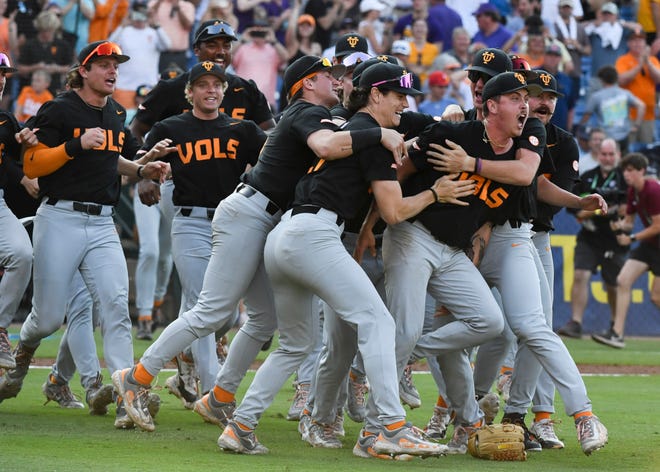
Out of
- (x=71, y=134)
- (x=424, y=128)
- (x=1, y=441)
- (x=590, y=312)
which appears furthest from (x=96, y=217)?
(x=590, y=312)

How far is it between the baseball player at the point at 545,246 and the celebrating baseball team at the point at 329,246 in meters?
Result: 0.01

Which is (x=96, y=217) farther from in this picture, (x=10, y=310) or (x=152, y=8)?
(x=152, y=8)

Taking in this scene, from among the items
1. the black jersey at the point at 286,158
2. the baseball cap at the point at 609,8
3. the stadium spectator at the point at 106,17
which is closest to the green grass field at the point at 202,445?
the black jersey at the point at 286,158

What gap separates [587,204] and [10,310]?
14.2 feet

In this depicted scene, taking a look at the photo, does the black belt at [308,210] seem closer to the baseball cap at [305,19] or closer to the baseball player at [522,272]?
the baseball player at [522,272]

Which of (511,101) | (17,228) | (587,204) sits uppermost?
Answer: (511,101)

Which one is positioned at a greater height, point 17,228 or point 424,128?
Answer: point 424,128

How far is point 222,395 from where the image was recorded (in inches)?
299

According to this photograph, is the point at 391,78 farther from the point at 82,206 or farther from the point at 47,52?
the point at 47,52

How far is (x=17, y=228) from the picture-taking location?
8875 mm

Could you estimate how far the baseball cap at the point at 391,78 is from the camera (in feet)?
22.6

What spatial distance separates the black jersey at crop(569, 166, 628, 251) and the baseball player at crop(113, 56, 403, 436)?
29.6ft

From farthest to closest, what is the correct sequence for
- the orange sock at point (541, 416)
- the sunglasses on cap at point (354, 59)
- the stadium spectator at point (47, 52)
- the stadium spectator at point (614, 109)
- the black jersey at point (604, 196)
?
the stadium spectator at point (614, 109) < the stadium spectator at point (47, 52) < the black jersey at point (604, 196) < the sunglasses on cap at point (354, 59) < the orange sock at point (541, 416)

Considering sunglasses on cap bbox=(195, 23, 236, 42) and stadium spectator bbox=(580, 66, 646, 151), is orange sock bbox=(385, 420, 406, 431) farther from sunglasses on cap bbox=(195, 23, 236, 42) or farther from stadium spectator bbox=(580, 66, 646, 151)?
stadium spectator bbox=(580, 66, 646, 151)
